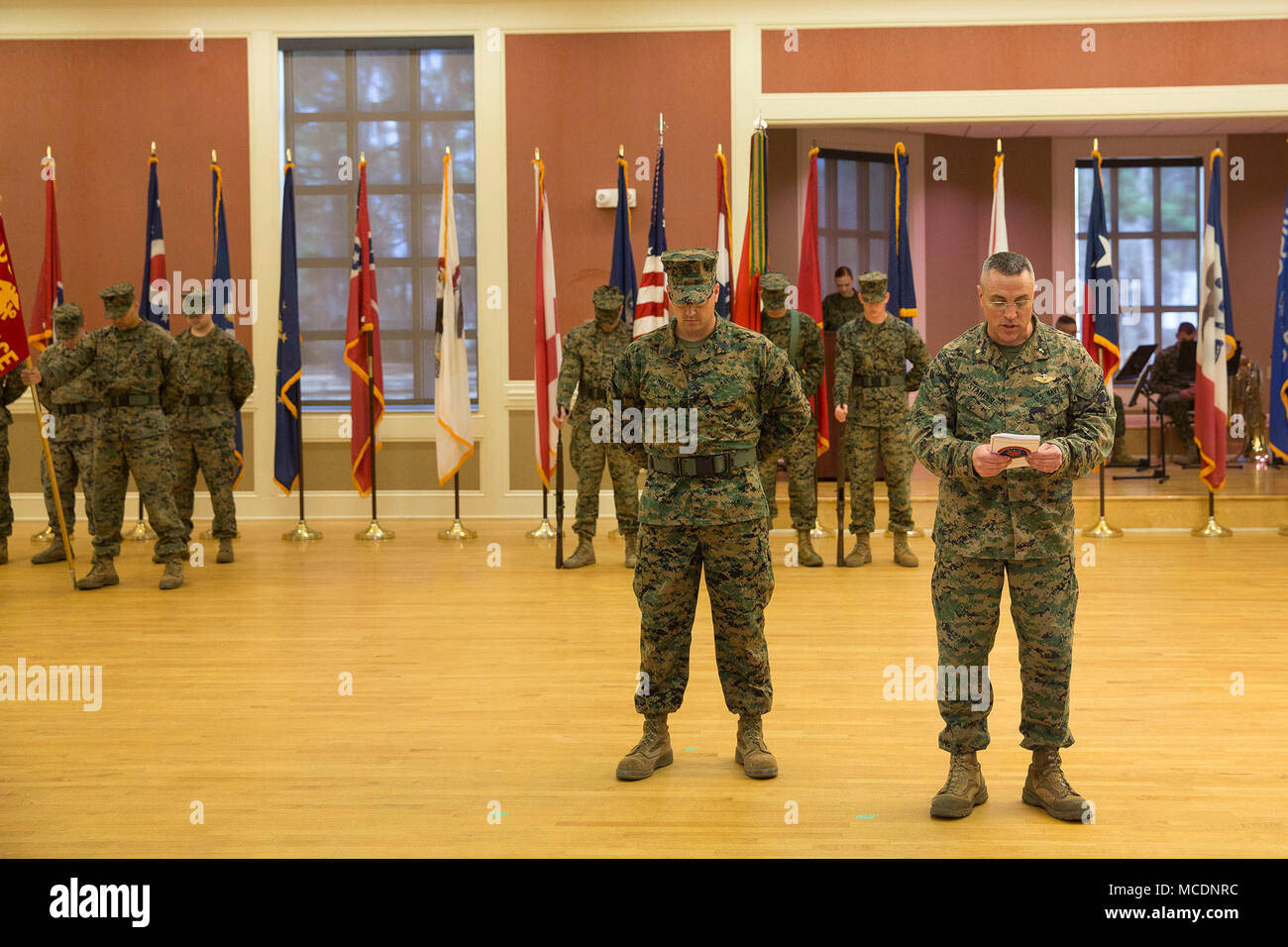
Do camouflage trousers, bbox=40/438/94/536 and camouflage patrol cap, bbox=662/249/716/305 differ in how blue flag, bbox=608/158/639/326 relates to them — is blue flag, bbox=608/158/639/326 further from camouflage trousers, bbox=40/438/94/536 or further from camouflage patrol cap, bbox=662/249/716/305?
camouflage patrol cap, bbox=662/249/716/305

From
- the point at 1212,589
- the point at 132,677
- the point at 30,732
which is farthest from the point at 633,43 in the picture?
the point at 30,732

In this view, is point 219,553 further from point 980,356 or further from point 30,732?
point 980,356

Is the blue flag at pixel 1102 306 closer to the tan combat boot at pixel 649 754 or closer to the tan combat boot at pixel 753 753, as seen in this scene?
Answer: the tan combat boot at pixel 753 753

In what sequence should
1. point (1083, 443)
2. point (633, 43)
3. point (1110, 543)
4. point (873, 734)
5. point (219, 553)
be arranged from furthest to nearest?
point (633, 43), point (1110, 543), point (219, 553), point (873, 734), point (1083, 443)

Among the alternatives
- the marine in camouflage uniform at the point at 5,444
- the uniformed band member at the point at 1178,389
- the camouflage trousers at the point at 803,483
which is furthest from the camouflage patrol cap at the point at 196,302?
the uniformed band member at the point at 1178,389

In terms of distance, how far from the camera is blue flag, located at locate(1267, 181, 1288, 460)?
8797mm

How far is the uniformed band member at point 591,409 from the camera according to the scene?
771 centimetres

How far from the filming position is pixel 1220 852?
118 inches

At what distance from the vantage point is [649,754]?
3744 mm

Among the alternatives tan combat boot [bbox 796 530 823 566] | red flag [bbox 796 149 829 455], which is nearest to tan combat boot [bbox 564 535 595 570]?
tan combat boot [bbox 796 530 823 566]

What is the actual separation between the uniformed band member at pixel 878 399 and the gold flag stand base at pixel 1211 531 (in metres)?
2.83

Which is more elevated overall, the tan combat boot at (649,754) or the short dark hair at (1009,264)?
the short dark hair at (1009,264)

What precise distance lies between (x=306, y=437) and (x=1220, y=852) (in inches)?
340

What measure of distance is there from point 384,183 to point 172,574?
15.9 ft
